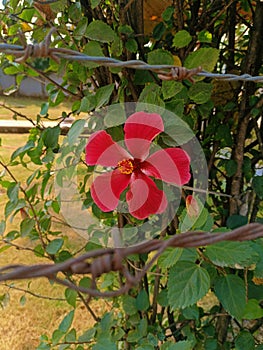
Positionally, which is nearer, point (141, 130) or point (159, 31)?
point (141, 130)

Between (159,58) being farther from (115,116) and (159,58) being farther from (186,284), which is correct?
(186,284)

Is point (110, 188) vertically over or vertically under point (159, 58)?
under

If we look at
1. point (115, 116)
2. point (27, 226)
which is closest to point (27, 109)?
point (27, 226)

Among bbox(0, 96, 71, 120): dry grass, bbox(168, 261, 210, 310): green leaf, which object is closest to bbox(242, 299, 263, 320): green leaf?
bbox(168, 261, 210, 310): green leaf

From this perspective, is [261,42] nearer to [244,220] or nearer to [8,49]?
[244,220]

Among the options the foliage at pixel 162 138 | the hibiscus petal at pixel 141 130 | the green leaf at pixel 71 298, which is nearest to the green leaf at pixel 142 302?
the foliage at pixel 162 138
